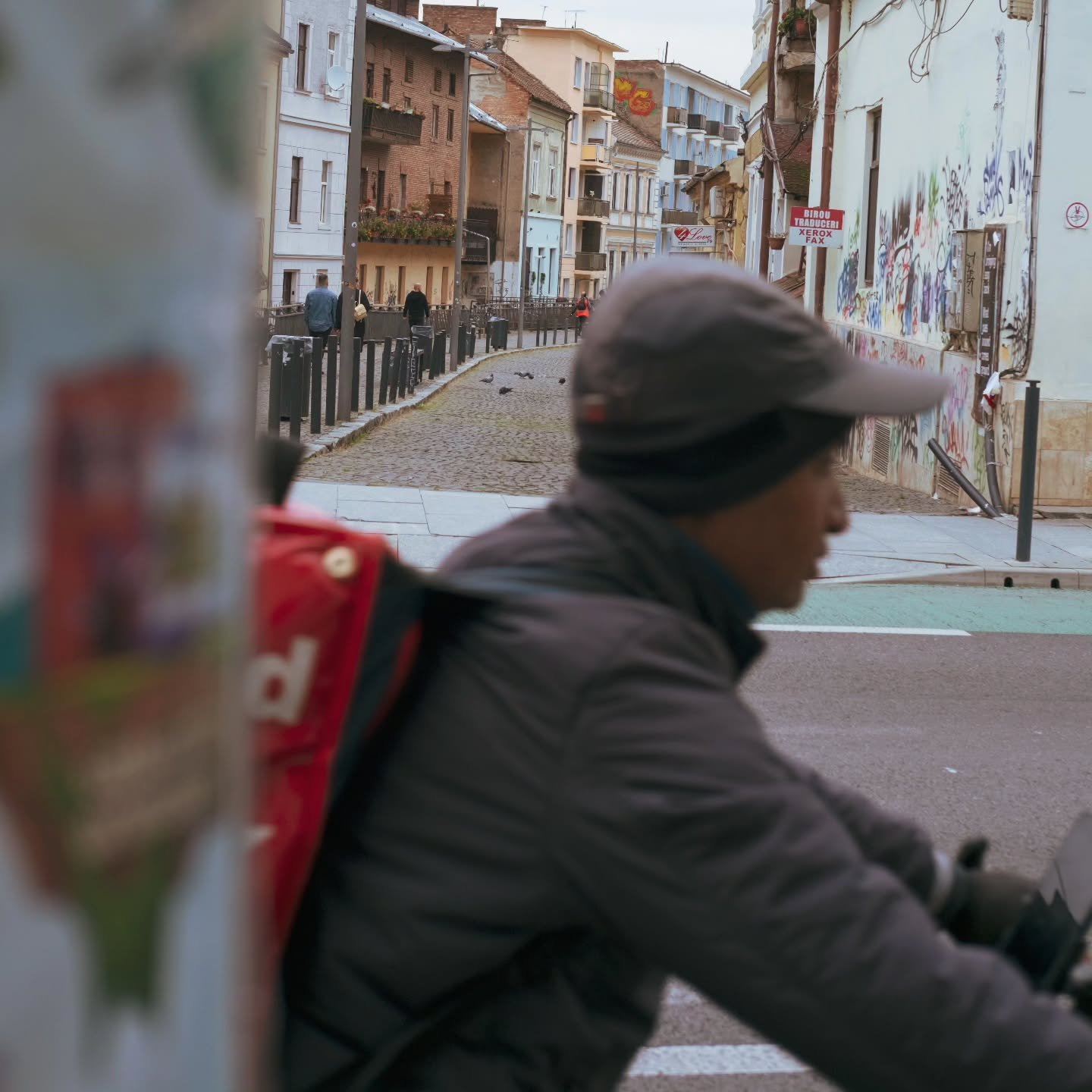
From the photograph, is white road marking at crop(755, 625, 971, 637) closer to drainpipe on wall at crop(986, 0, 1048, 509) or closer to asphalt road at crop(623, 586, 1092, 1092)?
asphalt road at crop(623, 586, 1092, 1092)

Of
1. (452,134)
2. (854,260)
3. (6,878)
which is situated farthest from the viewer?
(452,134)

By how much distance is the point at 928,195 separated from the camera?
18047 mm

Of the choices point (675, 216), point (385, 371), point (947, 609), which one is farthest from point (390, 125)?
point (675, 216)

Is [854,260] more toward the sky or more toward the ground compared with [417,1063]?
more toward the sky

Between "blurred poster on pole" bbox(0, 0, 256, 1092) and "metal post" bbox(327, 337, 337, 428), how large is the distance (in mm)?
18969

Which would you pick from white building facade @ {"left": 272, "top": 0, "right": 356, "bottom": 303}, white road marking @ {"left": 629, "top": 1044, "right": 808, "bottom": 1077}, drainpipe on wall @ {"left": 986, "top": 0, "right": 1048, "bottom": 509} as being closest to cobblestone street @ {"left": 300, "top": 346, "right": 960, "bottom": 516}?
drainpipe on wall @ {"left": 986, "top": 0, "right": 1048, "bottom": 509}

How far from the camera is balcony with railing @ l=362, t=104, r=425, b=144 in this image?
2211 inches

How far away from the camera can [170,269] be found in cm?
62

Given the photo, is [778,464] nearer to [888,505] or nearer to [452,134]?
[888,505]

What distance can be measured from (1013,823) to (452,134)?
2508 inches

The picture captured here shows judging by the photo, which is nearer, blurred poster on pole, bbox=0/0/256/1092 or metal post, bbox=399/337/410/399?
blurred poster on pole, bbox=0/0/256/1092

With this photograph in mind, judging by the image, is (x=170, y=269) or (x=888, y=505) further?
(x=888, y=505)

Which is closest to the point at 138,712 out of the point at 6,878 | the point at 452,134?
the point at 6,878

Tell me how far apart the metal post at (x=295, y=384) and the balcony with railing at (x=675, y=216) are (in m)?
91.8
